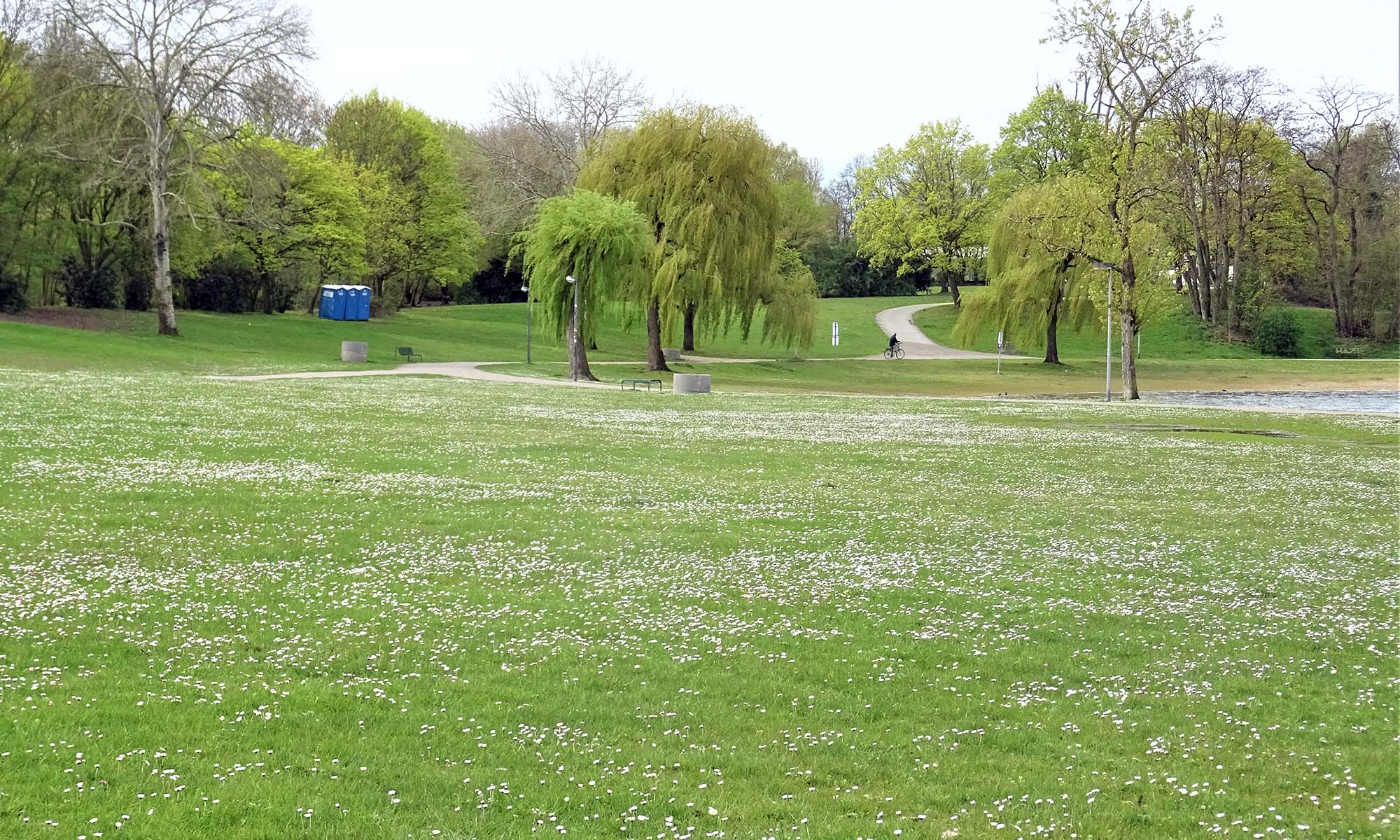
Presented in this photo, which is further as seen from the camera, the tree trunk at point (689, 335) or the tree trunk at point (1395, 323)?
the tree trunk at point (1395, 323)

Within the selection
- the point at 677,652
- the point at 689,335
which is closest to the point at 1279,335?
the point at 689,335

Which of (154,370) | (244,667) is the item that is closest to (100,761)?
(244,667)

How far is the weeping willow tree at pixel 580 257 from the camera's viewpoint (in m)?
46.8

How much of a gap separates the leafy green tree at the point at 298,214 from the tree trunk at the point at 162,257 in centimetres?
868

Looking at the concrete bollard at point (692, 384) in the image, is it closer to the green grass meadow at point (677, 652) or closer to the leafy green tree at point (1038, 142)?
the green grass meadow at point (677, 652)

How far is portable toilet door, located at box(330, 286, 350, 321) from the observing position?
75.1 metres

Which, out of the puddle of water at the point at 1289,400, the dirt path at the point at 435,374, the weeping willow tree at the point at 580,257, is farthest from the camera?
the weeping willow tree at the point at 580,257

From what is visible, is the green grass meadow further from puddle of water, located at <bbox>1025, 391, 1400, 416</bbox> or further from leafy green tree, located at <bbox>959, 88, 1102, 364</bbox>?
leafy green tree, located at <bbox>959, 88, 1102, 364</bbox>

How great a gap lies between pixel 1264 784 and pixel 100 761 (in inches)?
255

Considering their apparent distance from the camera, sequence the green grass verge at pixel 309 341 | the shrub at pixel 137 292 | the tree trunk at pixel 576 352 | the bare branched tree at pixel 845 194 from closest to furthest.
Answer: the green grass verge at pixel 309 341 < the tree trunk at pixel 576 352 < the shrub at pixel 137 292 < the bare branched tree at pixel 845 194

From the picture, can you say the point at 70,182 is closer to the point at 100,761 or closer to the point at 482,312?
the point at 482,312

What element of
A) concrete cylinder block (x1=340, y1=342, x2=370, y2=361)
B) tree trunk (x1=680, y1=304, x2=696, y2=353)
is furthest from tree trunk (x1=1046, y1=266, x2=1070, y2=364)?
concrete cylinder block (x1=340, y1=342, x2=370, y2=361)

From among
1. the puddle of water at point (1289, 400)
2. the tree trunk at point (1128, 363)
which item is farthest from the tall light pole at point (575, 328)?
the tree trunk at point (1128, 363)

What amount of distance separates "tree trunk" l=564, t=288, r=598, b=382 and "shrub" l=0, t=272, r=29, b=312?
30.0m
